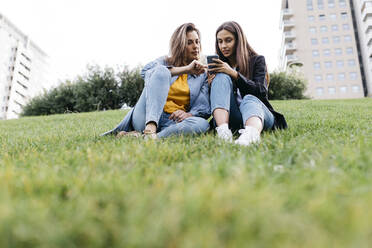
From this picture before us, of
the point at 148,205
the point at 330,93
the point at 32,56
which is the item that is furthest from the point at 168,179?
the point at 32,56

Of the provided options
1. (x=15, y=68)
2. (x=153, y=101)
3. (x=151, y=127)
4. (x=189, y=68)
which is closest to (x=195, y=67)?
(x=189, y=68)

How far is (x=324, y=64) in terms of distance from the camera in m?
47.9

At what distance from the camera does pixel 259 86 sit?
2816mm

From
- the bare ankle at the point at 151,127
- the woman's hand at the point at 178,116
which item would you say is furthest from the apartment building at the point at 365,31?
the bare ankle at the point at 151,127

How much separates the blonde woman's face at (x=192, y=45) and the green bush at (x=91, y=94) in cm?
1223

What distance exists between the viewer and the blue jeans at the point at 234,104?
8.09ft

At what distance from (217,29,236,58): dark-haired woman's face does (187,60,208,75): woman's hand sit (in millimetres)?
441

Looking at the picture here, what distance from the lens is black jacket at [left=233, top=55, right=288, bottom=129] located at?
9.08 ft

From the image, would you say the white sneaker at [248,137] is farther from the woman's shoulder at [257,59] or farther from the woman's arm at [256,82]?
the woman's shoulder at [257,59]

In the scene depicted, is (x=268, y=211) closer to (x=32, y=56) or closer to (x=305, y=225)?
(x=305, y=225)

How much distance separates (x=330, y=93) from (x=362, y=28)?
41.4 feet

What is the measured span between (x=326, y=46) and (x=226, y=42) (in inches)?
2083

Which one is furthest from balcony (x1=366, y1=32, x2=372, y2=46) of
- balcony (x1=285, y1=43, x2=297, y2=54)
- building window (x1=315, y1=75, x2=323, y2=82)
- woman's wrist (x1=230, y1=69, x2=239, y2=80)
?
woman's wrist (x1=230, y1=69, x2=239, y2=80)

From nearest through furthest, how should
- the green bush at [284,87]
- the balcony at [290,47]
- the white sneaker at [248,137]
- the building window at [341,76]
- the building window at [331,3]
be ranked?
1. the white sneaker at [248,137]
2. the green bush at [284,87]
3. the building window at [341,76]
4. the building window at [331,3]
5. the balcony at [290,47]
